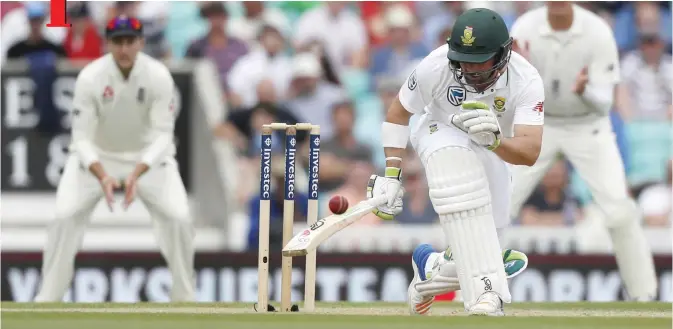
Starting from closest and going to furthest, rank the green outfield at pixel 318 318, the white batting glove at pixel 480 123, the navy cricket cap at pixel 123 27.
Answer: the green outfield at pixel 318 318 < the white batting glove at pixel 480 123 < the navy cricket cap at pixel 123 27

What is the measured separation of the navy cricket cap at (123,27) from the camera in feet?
30.4

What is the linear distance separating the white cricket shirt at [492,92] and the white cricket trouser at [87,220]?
299 cm

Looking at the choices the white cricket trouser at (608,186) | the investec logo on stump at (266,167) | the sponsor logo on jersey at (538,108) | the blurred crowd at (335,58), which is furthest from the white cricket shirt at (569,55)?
the investec logo on stump at (266,167)

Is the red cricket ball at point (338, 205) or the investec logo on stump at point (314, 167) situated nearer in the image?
the red cricket ball at point (338, 205)

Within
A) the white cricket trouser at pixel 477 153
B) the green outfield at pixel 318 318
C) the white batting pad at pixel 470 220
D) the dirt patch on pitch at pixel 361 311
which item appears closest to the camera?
the green outfield at pixel 318 318

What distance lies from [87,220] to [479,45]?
12.4ft

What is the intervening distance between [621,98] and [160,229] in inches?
199

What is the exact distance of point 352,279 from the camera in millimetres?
10586

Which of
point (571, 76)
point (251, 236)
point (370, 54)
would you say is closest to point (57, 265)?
point (251, 236)

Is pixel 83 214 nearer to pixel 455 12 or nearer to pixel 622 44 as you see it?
pixel 455 12

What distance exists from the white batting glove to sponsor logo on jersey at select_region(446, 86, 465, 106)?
31cm

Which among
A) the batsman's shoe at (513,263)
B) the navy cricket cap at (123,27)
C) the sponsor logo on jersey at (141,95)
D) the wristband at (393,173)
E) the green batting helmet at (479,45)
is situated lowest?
the batsman's shoe at (513,263)

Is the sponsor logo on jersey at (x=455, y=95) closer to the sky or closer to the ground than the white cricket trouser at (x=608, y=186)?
closer to the sky

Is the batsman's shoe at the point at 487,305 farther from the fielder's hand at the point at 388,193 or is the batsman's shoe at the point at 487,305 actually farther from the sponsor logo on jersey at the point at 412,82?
the sponsor logo on jersey at the point at 412,82
